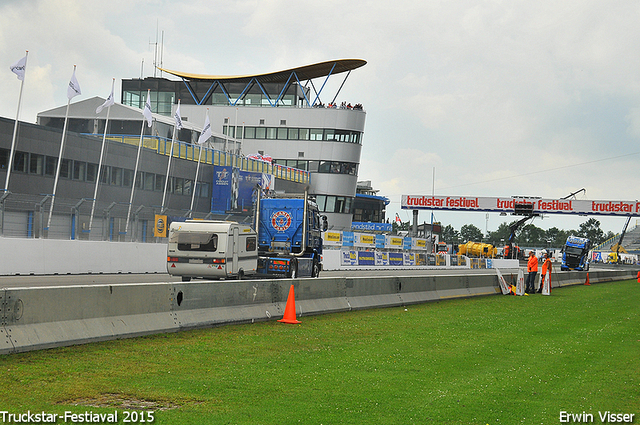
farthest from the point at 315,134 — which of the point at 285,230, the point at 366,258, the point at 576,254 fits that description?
the point at 285,230

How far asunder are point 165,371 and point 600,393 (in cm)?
511

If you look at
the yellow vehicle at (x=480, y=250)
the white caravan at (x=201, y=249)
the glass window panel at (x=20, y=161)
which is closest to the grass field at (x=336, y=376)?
the white caravan at (x=201, y=249)

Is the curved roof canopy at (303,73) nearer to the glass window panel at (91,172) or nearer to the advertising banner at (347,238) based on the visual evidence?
the advertising banner at (347,238)

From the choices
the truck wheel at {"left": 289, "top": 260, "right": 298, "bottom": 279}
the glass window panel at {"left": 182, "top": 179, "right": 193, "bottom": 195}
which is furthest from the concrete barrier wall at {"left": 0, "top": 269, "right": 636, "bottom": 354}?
the glass window panel at {"left": 182, "top": 179, "right": 193, "bottom": 195}

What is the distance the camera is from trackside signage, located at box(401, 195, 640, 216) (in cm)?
7550

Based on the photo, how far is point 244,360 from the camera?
370 inches

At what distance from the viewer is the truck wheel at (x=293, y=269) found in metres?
27.1

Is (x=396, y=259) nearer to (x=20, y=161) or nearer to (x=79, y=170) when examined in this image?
(x=79, y=170)

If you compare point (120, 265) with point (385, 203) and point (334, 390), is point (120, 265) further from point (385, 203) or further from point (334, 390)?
point (385, 203)

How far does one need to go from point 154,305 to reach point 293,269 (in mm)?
Result: 16056

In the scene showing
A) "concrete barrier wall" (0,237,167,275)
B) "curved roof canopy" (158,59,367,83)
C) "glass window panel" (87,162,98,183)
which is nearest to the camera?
"concrete barrier wall" (0,237,167,275)

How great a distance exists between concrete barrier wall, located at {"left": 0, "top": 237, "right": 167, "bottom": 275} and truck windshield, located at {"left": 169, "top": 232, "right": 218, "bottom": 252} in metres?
6.21

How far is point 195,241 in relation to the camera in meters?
23.1

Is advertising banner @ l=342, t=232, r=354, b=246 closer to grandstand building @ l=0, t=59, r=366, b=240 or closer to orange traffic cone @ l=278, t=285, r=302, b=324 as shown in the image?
grandstand building @ l=0, t=59, r=366, b=240
